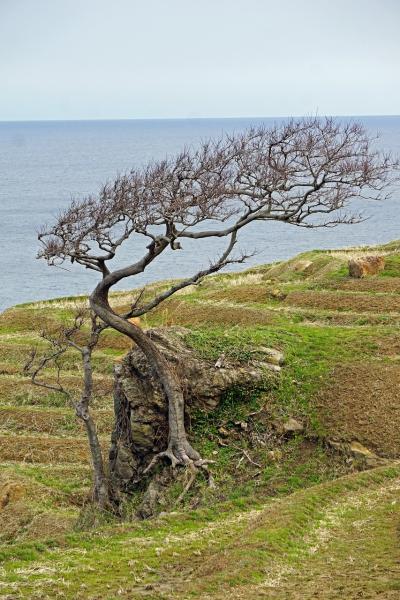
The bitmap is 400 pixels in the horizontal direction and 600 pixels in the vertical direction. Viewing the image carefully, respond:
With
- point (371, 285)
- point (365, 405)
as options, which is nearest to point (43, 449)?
point (365, 405)

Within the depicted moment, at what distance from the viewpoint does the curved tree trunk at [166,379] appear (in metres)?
30.0

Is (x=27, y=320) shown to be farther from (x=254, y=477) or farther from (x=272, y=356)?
(x=254, y=477)

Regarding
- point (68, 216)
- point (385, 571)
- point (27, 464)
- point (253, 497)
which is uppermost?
point (68, 216)

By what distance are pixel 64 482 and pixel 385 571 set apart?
18058mm

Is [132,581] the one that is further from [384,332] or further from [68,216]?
[384,332]

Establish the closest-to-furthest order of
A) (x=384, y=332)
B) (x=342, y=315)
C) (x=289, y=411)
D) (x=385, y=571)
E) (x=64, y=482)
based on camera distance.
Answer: (x=385, y=571)
(x=289, y=411)
(x=64, y=482)
(x=384, y=332)
(x=342, y=315)

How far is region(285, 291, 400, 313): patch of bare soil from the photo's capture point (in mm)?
45934

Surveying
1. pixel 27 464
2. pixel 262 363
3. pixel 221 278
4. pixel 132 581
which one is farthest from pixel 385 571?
pixel 221 278

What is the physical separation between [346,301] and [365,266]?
5462mm

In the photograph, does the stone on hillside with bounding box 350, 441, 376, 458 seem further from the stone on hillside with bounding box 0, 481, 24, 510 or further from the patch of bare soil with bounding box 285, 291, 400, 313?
the patch of bare soil with bounding box 285, 291, 400, 313

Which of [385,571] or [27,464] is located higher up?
[385,571]

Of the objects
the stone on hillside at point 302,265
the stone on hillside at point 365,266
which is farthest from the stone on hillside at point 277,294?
the stone on hillside at point 302,265

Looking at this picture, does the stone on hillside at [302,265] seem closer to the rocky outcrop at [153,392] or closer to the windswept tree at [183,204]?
the windswept tree at [183,204]

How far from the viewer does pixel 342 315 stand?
149 feet
